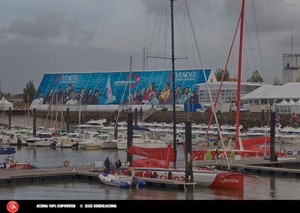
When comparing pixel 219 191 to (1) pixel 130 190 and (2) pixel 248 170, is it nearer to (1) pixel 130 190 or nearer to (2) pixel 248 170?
(1) pixel 130 190

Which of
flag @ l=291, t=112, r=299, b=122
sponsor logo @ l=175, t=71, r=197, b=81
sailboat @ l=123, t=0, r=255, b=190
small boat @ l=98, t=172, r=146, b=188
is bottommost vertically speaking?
small boat @ l=98, t=172, r=146, b=188

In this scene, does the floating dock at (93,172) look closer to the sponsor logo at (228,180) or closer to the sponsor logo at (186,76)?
the sponsor logo at (228,180)

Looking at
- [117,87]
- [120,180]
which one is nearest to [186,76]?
[117,87]

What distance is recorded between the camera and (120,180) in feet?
127

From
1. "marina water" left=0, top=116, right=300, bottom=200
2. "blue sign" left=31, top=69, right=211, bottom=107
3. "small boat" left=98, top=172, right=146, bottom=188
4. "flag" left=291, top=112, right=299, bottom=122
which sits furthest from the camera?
"blue sign" left=31, top=69, right=211, bottom=107

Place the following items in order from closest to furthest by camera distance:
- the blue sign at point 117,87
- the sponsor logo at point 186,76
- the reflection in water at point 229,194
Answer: the reflection in water at point 229,194 < the blue sign at point 117,87 < the sponsor logo at point 186,76

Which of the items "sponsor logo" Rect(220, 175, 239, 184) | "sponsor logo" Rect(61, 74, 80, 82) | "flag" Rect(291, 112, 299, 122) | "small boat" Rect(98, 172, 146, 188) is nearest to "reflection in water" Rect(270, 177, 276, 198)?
"sponsor logo" Rect(220, 175, 239, 184)

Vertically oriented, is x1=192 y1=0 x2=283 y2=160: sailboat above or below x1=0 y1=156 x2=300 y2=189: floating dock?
above

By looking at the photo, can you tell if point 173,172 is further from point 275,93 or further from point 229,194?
point 275,93

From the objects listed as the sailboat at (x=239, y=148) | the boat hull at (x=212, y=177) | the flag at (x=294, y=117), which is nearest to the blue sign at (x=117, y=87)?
the flag at (x=294, y=117)

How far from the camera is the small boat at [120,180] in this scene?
126 ft

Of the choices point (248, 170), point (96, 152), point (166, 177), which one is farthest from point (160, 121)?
point (166, 177)

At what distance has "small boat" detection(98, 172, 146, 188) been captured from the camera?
1510 inches
